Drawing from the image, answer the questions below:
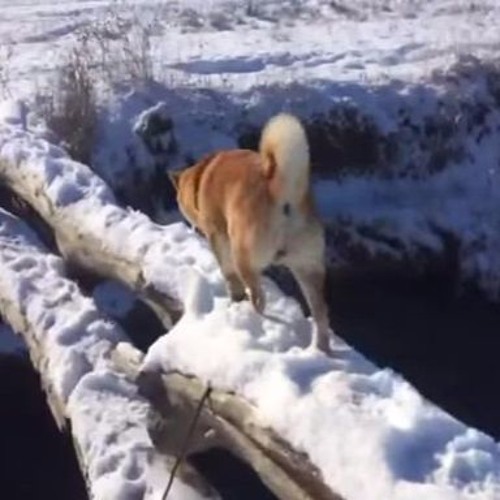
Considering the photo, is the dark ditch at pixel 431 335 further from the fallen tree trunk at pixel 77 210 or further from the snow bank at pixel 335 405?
the snow bank at pixel 335 405

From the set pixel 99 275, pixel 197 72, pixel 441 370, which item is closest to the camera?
pixel 99 275

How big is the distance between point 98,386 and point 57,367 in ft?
0.90

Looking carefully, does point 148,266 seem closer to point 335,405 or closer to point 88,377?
point 88,377

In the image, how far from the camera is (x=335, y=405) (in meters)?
4.43

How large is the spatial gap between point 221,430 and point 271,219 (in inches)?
29.2

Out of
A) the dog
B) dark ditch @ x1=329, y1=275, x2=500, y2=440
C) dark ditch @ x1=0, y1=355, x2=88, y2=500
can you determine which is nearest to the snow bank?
the dog

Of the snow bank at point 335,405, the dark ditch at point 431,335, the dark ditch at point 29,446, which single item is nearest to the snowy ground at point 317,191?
the snow bank at point 335,405

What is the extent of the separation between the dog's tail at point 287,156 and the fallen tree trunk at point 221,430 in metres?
0.69

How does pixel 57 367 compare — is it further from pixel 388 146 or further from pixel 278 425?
pixel 388 146

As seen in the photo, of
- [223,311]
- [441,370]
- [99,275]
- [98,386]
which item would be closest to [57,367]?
[98,386]

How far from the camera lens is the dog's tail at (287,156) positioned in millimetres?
5047

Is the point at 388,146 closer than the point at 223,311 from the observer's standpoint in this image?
No

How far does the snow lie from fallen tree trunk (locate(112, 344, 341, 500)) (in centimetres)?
7

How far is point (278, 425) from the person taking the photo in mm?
4465
